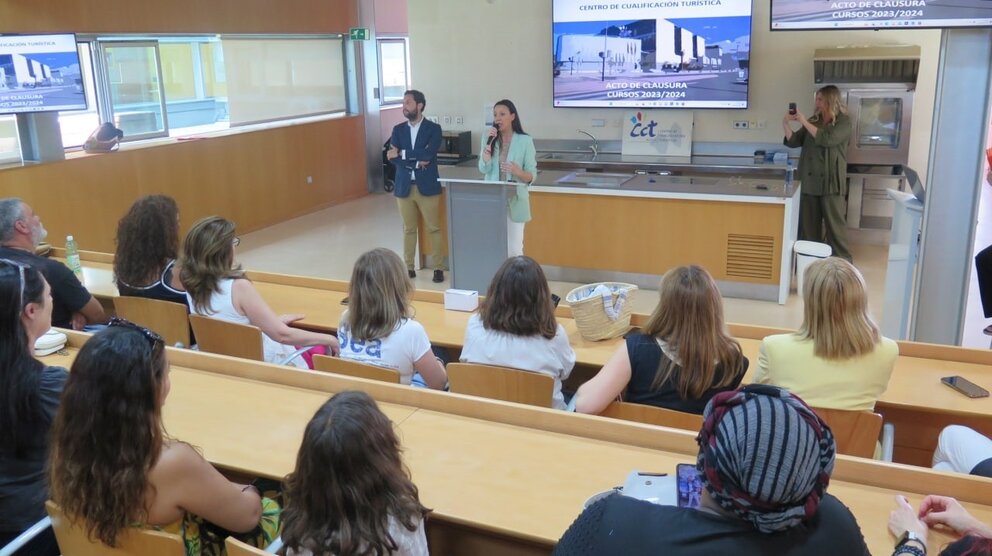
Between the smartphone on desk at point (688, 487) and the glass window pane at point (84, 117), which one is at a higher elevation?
the glass window pane at point (84, 117)

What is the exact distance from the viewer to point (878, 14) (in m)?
3.74

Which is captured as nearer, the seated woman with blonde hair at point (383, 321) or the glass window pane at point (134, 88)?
the seated woman with blonde hair at point (383, 321)

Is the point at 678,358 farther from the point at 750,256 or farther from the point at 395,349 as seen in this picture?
the point at 750,256

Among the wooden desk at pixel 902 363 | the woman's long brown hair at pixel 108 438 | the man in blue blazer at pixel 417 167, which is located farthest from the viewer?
the man in blue blazer at pixel 417 167

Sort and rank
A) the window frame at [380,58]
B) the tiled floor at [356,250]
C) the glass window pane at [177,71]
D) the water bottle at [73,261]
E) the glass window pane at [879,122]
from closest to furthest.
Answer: the water bottle at [73,261] → the tiled floor at [356,250] → the glass window pane at [879,122] → the glass window pane at [177,71] → the window frame at [380,58]

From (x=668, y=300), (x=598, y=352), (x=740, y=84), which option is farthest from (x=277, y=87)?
(x=668, y=300)

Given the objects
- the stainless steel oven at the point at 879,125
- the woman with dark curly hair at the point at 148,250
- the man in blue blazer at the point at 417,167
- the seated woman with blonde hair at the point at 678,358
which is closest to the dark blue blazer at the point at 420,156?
the man in blue blazer at the point at 417,167

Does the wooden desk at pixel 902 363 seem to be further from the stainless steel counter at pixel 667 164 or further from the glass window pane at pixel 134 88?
the stainless steel counter at pixel 667 164

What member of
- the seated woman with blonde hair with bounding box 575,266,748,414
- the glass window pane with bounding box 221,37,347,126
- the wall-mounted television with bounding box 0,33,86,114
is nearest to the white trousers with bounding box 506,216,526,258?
the seated woman with blonde hair with bounding box 575,266,748,414

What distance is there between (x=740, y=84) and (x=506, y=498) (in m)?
6.27

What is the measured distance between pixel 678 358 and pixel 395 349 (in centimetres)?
104

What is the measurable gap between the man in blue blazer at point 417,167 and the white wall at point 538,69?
2.04m

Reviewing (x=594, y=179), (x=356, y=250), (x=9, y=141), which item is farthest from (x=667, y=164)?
(x=9, y=141)

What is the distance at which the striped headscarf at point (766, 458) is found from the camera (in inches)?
51.0
